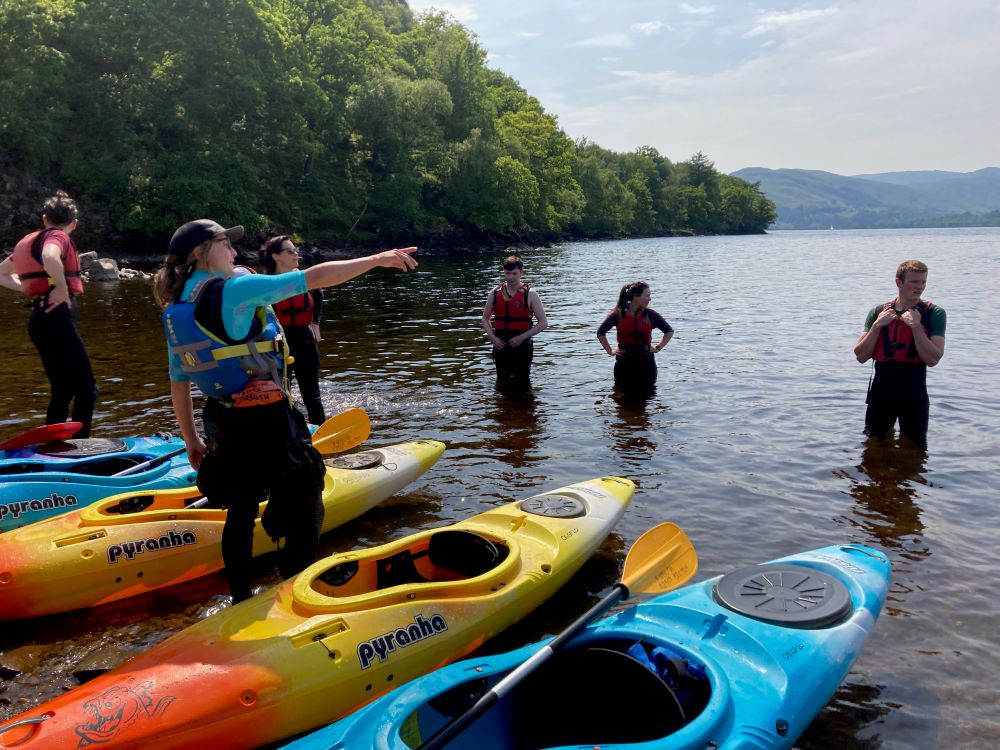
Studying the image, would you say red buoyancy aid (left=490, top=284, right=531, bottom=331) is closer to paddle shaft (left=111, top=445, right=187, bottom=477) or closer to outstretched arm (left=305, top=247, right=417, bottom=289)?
paddle shaft (left=111, top=445, right=187, bottom=477)

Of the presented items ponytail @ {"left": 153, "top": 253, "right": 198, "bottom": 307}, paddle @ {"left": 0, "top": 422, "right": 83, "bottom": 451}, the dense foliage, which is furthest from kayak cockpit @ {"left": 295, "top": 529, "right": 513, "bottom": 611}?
the dense foliage

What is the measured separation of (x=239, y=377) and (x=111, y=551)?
204cm

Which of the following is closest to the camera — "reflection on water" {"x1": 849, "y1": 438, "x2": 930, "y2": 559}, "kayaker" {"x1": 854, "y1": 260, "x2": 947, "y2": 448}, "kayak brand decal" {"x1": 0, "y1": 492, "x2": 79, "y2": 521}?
"kayak brand decal" {"x1": 0, "y1": 492, "x2": 79, "y2": 521}

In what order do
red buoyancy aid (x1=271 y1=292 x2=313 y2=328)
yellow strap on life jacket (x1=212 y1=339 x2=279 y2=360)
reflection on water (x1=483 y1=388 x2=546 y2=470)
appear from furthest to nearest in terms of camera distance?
reflection on water (x1=483 y1=388 x2=546 y2=470)
red buoyancy aid (x1=271 y1=292 x2=313 y2=328)
yellow strap on life jacket (x1=212 y1=339 x2=279 y2=360)

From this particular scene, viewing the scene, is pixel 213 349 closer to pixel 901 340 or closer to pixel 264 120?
pixel 901 340

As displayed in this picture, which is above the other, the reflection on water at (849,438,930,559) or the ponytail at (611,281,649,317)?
the ponytail at (611,281,649,317)

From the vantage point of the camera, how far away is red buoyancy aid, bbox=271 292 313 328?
23.9ft

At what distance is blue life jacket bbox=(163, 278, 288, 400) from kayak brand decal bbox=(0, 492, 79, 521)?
2.84m

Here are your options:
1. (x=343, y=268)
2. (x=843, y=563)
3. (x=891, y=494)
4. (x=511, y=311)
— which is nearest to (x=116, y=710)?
(x=343, y=268)

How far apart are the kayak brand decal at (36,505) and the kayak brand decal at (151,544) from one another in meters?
1.19

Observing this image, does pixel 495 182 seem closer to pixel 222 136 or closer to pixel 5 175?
pixel 222 136

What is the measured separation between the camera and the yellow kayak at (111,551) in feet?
14.4

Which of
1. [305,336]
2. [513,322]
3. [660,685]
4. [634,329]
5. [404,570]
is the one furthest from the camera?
[513,322]

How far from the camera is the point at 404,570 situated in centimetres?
438
